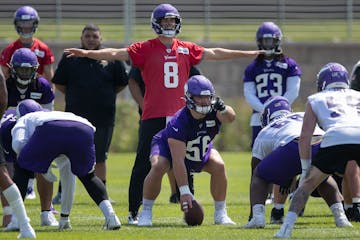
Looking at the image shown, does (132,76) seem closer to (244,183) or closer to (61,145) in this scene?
(61,145)

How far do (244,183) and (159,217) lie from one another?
525 cm

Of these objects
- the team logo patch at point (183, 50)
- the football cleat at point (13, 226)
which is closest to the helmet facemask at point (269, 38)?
the team logo patch at point (183, 50)

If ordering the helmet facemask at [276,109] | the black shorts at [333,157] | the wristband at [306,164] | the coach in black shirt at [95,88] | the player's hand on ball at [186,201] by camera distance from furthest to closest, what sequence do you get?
the coach in black shirt at [95,88], the helmet facemask at [276,109], the player's hand on ball at [186,201], the wristband at [306,164], the black shorts at [333,157]

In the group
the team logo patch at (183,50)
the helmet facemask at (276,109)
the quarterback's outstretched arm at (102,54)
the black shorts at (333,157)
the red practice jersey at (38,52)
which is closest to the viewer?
the black shorts at (333,157)

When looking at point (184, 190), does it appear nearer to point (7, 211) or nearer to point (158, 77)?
point (158, 77)

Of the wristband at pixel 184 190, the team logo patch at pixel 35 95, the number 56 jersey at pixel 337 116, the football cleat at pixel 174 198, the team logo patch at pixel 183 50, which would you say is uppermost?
the team logo patch at pixel 183 50

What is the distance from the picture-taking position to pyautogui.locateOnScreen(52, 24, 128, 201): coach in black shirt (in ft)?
45.6

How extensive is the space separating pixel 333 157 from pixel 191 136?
6.17ft

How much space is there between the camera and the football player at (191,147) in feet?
35.3

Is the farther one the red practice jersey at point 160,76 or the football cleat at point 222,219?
the red practice jersey at point 160,76

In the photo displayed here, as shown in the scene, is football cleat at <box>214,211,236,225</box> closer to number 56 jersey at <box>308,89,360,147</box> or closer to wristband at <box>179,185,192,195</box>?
wristband at <box>179,185,192,195</box>

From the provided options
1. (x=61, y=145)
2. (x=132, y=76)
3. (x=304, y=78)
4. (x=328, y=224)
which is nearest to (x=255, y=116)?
(x=132, y=76)

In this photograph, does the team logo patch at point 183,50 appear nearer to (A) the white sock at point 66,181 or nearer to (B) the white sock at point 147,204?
(B) the white sock at point 147,204

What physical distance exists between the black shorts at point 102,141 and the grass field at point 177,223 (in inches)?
24.2
